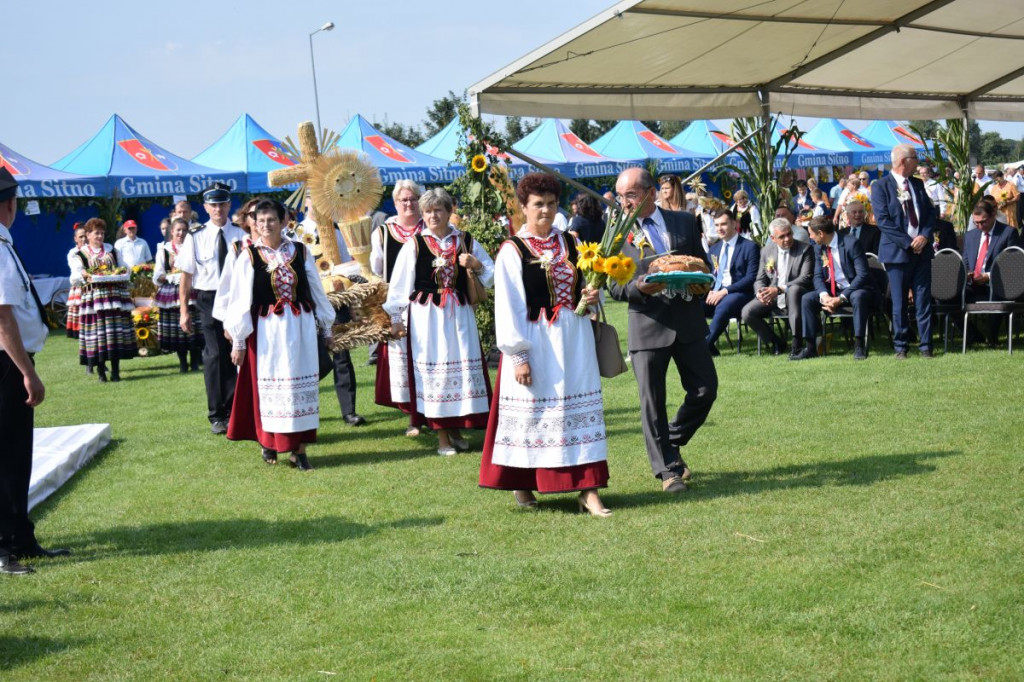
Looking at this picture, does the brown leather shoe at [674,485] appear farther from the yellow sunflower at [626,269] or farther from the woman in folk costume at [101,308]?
the woman in folk costume at [101,308]

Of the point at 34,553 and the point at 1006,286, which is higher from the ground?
the point at 1006,286

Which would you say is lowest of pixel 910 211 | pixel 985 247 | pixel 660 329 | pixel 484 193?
pixel 660 329

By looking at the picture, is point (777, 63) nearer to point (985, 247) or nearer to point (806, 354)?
point (985, 247)

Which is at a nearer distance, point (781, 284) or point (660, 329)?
point (660, 329)

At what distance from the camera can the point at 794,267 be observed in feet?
43.6

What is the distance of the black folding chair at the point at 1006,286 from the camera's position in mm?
11648

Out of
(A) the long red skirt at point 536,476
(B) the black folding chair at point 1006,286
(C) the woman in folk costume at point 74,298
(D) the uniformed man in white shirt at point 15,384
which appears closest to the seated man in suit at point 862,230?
(B) the black folding chair at point 1006,286

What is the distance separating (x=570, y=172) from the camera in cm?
2816

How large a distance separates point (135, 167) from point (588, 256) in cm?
2030

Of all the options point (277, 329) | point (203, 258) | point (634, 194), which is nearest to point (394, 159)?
point (203, 258)

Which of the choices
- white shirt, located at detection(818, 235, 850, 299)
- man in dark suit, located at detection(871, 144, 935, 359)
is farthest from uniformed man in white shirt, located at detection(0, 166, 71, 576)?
white shirt, located at detection(818, 235, 850, 299)

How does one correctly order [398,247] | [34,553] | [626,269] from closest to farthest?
[34,553], [626,269], [398,247]

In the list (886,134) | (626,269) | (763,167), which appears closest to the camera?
(626,269)

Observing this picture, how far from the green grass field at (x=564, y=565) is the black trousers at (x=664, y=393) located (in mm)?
264
